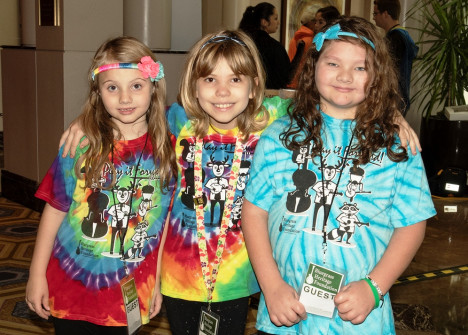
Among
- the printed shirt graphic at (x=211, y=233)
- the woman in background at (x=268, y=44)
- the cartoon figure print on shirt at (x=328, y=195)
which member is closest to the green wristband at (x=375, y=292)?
the cartoon figure print on shirt at (x=328, y=195)

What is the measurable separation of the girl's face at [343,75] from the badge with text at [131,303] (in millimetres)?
868

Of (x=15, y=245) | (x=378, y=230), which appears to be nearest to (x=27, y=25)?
(x=15, y=245)

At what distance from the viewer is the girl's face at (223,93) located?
6.55 feet

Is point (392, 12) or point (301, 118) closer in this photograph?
point (301, 118)

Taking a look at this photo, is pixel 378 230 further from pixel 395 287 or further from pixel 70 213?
pixel 395 287

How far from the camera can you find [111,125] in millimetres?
2059

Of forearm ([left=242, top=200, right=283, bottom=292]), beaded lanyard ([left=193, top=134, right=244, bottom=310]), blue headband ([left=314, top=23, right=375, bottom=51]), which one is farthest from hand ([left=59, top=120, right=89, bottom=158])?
blue headband ([left=314, top=23, right=375, bottom=51])

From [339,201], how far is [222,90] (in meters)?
0.56

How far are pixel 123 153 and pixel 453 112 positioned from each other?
552 cm

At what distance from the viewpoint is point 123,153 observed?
2.02 m

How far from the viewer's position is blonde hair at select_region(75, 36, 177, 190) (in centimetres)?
198

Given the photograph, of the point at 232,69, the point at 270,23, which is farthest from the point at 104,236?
the point at 270,23

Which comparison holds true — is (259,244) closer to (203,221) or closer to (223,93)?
(203,221)

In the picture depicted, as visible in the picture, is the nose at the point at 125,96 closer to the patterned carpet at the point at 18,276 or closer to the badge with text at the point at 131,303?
the badge with text at the point at 131,303
